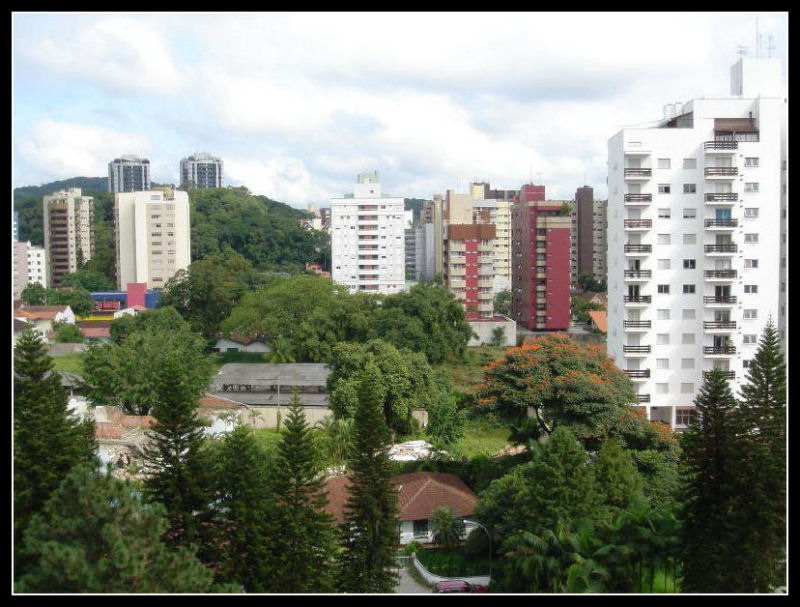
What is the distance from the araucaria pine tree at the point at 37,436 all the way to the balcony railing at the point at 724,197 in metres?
8.74

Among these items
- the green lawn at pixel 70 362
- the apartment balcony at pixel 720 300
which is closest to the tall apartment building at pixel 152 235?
the green lawn at pixel 70 362

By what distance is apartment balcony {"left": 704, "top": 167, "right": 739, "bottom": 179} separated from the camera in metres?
11.8

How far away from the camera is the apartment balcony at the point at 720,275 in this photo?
39.5ft

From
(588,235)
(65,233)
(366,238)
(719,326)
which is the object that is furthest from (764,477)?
(65,233)

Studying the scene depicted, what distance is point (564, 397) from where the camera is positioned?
9.15m

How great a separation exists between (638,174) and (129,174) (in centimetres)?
4046

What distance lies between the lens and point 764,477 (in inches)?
265

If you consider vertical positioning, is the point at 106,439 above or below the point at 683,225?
below

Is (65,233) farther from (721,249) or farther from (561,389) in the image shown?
(561,389)

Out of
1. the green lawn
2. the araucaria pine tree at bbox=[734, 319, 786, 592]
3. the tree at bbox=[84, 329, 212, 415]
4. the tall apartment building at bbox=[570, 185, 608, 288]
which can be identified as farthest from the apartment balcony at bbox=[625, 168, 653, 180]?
the tall apartment building at bbox=[570, 185, 608, 288]

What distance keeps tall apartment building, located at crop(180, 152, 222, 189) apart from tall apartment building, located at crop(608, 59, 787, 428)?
47.9m
